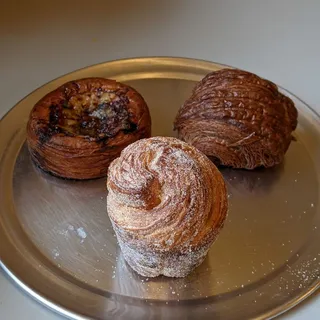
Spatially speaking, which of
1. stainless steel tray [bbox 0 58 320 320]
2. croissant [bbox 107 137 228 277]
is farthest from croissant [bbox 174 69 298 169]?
croissant [bbox 107 137 228 277]

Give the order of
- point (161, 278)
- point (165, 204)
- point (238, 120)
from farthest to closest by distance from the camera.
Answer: point (238, 120) → point (161, 278) → point (165, 204)

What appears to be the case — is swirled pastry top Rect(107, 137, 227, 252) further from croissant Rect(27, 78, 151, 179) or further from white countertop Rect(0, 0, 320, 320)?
white countertop Rect(0, 0, 320, 320)

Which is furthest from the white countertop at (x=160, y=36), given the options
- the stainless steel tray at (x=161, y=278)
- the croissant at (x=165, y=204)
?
the croissant at (x=165, y=204)

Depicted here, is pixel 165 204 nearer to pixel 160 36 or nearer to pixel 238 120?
pixel 238 120

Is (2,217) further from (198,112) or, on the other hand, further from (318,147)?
(318,147)

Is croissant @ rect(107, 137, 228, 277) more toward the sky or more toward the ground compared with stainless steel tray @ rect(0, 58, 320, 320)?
more toward the sky

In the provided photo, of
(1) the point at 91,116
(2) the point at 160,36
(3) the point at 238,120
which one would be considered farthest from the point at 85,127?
(2) the point at 160,36
